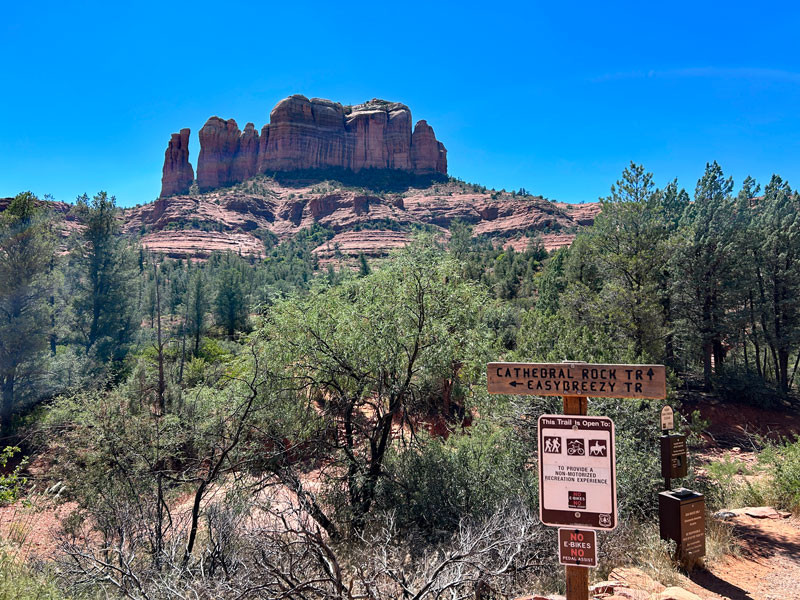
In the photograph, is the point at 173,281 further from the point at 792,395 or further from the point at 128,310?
the point at 792,395

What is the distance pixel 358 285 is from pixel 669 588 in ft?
21.8

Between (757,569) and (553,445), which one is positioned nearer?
(553,445)

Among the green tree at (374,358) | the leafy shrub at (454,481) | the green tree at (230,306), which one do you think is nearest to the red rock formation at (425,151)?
the green tree at (230,306)

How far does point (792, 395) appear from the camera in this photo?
21453 millimetres

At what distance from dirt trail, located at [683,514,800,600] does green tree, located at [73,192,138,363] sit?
2723 cm

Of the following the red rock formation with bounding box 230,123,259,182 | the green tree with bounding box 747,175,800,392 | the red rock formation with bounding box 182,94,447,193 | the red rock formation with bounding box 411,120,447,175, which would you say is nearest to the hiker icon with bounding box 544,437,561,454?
the green tree with bounding box 747,175,800,392

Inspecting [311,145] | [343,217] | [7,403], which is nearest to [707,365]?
[7,403]

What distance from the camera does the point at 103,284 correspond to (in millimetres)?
26750

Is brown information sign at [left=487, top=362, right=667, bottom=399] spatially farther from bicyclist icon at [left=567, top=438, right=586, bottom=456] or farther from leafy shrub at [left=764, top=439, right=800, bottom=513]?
leafy shrub at [left=764, top=439, right=800, bottom=513]

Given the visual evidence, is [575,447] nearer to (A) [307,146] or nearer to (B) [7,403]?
(B) [7,403]

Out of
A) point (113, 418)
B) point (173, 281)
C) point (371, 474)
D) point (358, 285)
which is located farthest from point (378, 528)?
point (173, 281)

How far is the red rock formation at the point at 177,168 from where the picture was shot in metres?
123

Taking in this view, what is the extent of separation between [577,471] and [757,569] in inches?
175

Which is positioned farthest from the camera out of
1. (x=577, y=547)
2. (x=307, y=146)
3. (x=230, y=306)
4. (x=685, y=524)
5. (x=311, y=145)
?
(x=311, y=145)
